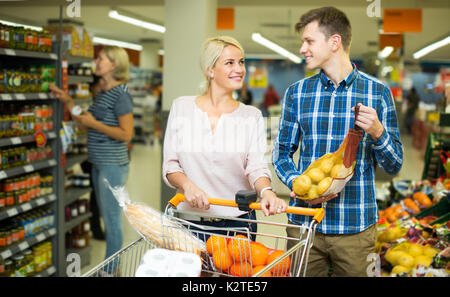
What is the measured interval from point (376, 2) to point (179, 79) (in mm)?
1439

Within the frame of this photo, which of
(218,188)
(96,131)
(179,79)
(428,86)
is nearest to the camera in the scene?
(218,188)

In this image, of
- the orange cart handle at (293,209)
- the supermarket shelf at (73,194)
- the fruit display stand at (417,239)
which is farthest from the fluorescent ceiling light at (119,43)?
the orange cart handle at (293,209)

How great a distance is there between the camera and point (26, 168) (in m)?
3.69

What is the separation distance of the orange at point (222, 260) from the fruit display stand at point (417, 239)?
1398 mm

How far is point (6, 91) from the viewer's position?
3572mm

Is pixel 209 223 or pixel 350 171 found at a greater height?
pixel 350 171

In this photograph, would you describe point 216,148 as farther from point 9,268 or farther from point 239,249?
point 9,268

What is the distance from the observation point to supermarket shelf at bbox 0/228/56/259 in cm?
352

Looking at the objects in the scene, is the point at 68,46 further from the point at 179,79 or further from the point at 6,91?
the point at 179,79

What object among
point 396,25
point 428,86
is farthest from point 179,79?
point 428,86

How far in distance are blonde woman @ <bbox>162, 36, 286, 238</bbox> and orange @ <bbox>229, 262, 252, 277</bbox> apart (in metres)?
0.50

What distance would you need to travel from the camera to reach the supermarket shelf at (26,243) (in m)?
3.52

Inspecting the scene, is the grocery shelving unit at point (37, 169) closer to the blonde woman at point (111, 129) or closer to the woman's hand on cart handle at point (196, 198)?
the blonde woman at point (111, 129)

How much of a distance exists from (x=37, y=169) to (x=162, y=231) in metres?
2.72
